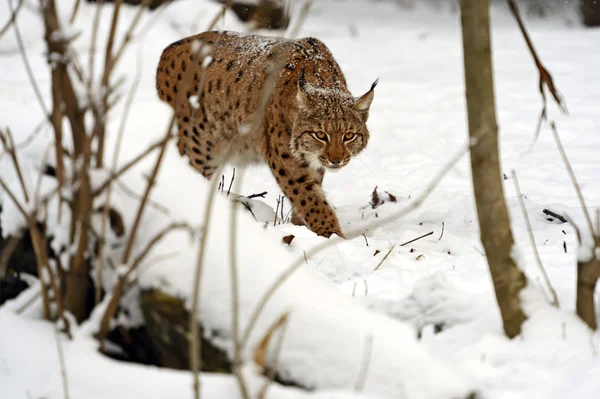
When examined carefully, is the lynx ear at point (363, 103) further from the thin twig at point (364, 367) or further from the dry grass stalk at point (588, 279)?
the thin twig at point (364, 367)

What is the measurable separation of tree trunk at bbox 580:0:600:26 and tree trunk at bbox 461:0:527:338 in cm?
998

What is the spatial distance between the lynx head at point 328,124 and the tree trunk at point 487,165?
2.43m

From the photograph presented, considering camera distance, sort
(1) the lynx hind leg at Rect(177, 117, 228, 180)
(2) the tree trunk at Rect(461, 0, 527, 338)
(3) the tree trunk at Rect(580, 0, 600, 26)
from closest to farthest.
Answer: (2) the tree trunk at Rect(461, 0, 527, 338)
(1) the lynx hind leg at Rect(177, 117, 228, 180)
(3) the tree trunk at Rect(580, 0, 600, 26)

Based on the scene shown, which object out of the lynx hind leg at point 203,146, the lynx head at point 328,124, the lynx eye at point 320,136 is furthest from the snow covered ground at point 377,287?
the lynx eye at point 320,136

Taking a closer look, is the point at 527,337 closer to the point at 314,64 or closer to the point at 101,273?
the point at 101,273

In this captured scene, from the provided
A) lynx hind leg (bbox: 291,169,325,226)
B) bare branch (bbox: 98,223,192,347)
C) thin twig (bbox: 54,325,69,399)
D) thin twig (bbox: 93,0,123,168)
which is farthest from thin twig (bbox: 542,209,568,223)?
thin twig (bbox: 54,325,69,399)

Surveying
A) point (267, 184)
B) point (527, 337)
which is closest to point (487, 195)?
point (527, 337)

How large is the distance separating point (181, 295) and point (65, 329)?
413mm

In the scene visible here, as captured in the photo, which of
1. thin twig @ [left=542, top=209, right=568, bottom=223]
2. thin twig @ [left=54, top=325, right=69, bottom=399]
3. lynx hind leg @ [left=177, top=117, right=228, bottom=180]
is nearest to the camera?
thin twig @ [left=54, top=325, right=69, bottom=399]

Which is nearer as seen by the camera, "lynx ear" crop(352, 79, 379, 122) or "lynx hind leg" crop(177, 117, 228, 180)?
"lynx ear" crop(352, 79, 379, 122)

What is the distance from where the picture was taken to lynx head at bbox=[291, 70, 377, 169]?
4863 mm

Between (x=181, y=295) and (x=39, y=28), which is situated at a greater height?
(x=181, y=295)

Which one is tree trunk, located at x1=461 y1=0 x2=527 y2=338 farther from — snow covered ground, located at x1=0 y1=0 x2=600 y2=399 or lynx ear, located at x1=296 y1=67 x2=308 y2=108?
lynx ear, located at x1=296 y1=67 x2=308 y2=108

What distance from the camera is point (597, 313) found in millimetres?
2598
